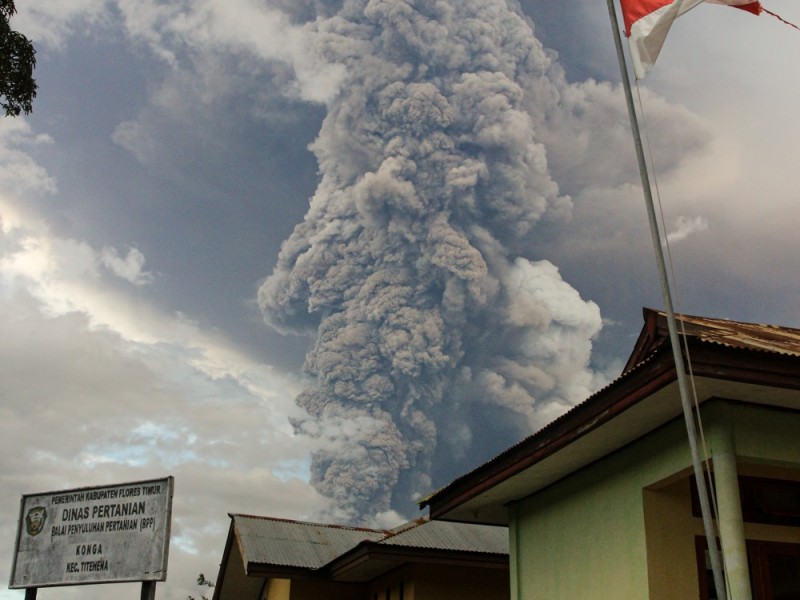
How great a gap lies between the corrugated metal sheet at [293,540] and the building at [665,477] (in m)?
7.05

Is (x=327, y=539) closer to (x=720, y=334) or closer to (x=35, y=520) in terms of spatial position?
(x=35, y=520)

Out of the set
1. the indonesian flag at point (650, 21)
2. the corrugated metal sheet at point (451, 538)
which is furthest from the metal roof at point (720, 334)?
the corrugated metal sheet at point (451, 538)

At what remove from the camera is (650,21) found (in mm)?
8766

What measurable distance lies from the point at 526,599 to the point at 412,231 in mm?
89827

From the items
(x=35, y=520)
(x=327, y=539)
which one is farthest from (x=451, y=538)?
(x=35, y=520)

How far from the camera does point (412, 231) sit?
102438 mm

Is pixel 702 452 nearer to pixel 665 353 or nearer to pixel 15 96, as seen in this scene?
pixel 665 353

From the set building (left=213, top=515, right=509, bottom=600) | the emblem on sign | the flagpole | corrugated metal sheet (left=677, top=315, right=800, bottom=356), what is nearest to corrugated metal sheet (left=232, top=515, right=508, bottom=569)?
building (left=213, top=515, right=509, bottom=600)

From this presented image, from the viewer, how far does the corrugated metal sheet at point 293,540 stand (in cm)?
1933

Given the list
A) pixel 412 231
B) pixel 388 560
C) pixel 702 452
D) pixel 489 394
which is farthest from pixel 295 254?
pixel 702 452

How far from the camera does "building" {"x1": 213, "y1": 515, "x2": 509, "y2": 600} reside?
1764 cm

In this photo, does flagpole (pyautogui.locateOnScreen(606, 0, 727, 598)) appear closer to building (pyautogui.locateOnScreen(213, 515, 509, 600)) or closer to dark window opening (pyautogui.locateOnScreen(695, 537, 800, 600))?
dark window opening (pyautogui.locateOnScreen(695, 537, 800, 600))

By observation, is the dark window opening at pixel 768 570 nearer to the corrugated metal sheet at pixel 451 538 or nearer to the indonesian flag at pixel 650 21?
the indonesian flag at pixel 650 21

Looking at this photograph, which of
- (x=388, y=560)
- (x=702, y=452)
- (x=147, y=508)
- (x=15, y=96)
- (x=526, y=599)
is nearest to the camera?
(x=702, y=452)
